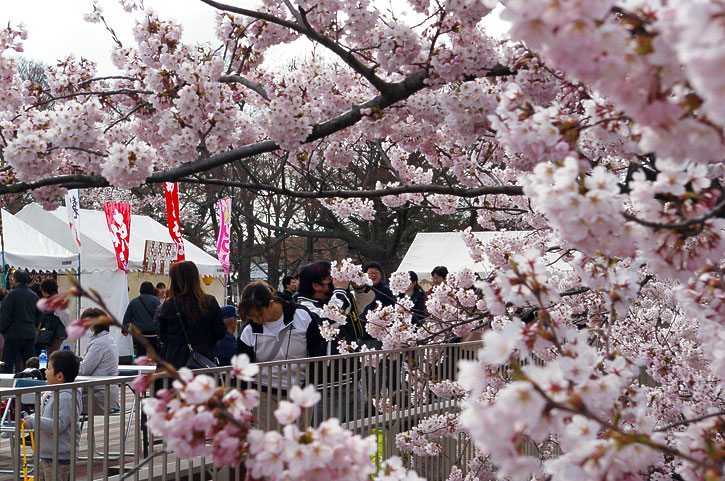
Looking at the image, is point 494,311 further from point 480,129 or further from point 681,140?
point 480,129

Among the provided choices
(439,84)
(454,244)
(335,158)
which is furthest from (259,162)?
(439,84)

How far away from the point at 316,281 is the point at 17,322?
552 cm

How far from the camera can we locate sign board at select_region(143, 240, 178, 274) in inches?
593

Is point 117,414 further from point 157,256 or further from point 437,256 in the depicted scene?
point 437,256

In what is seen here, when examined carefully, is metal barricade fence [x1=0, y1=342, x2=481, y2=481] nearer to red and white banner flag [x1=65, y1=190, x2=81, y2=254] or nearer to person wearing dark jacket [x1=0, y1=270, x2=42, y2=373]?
person wearing dark jacket [x1=0, y1=270, x2=42, y2=373]

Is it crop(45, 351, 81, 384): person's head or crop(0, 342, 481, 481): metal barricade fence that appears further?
crop(45, 351, 81, 384): person's head

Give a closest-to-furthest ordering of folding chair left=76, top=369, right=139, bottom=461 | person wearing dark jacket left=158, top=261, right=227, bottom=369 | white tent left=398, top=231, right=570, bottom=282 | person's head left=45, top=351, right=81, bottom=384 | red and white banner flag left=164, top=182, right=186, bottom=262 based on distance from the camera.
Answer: folding chair left=76, top=369, right=139, bottom=461 < person's head left=45, top=351, right=81, bottom=384 < person wearing dark jacket left=158, top=261, right=227, bottom=369 < red and white banner flag left=164, top=182, right=186, bottom=262 < white tent left=398, top=231, right=570, bottom=282

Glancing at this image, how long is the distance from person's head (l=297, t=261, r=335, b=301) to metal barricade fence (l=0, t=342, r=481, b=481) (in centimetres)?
127

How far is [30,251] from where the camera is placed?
12.4 m

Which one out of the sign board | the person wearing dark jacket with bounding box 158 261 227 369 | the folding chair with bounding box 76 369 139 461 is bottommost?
the folding chair with bounding box 76 369 139 461

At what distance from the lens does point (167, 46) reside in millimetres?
5543

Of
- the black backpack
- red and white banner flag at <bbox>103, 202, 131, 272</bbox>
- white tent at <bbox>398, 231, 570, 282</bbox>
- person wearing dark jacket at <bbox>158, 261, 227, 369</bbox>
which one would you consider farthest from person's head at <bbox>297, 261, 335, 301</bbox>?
white tent at <bbox>398, 231, 570, 282</bbox>

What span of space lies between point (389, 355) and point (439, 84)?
1.85 meters

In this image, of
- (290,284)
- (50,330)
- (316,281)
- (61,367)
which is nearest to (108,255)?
(50,330)
